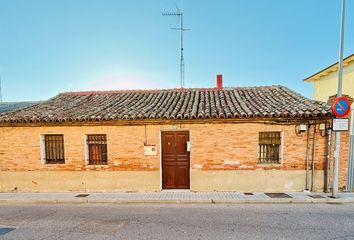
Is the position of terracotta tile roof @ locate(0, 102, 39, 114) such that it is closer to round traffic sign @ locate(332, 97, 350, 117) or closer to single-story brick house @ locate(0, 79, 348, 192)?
single-story brick house @ locate(0, 79, 348, 192)

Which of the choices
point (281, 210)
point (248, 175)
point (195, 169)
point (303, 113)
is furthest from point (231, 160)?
point (303, 113)

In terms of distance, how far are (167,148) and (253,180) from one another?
143 inches

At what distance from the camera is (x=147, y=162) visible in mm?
7621

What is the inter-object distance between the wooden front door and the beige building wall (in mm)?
286

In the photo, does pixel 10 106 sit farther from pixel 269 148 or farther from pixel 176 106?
pixel 269 148

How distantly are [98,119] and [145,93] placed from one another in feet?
13.7

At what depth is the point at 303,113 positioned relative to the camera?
6.77m

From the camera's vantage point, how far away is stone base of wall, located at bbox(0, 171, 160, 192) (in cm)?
761

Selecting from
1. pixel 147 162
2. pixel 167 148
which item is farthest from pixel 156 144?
pixel 147 162

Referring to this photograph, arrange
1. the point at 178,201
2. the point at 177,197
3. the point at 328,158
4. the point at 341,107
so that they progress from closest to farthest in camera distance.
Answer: the point at 341,107
the point at 178,201
the point at 177,197
the point at 328,158

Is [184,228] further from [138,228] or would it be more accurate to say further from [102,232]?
[102,232]

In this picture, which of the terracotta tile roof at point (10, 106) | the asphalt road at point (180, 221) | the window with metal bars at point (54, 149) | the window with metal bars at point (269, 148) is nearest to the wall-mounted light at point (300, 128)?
the window with metal bars at point (269, 148)

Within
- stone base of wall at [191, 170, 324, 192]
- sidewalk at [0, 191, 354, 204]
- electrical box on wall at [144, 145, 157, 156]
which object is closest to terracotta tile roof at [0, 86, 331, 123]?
electrical box on wall at [144, 145, 157, 156]

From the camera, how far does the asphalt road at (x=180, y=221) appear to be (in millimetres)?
4379
